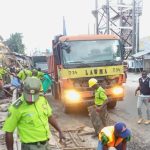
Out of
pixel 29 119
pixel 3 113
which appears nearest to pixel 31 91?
pixel 29 119

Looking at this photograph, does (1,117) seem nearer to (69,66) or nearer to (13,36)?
(69,66)

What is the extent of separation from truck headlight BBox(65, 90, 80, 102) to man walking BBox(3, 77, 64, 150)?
309 inches

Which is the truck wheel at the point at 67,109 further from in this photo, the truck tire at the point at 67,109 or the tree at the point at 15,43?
the tree at the point at 15,43

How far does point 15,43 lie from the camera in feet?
212

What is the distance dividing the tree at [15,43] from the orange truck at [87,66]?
51634 millimetres

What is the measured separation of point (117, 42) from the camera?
13461 mm

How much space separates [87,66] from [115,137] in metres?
7.52

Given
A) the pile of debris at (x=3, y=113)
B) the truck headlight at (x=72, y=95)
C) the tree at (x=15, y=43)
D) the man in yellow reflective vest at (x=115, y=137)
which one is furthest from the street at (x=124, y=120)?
the tree at (x=15, y=43)

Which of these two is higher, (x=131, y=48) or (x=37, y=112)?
(x=37, y=112)

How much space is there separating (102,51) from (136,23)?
110ft

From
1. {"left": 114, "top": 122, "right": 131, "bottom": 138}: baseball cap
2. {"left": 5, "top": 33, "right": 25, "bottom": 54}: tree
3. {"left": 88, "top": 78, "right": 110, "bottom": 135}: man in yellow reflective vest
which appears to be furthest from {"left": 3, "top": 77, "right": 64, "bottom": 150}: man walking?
{"left": 5, "top": 33, "right": 25, "bottom": 54}: tree

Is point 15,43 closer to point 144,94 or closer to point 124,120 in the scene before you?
point 124,120

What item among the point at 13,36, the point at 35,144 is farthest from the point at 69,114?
the point at 13,36

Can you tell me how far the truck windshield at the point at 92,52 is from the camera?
42.0ft
